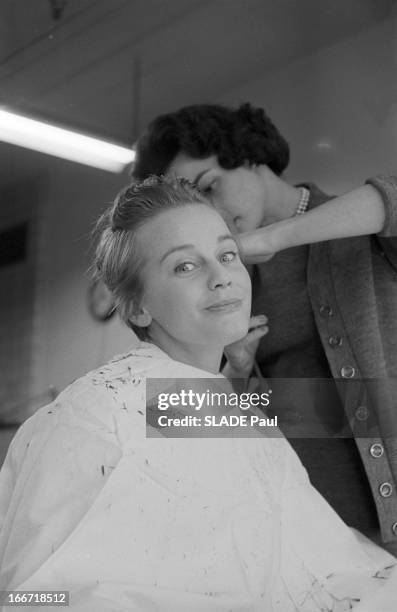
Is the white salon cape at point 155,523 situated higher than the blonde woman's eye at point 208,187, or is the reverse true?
the blonde woman's eye at point 208,187

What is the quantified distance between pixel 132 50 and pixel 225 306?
0.92m

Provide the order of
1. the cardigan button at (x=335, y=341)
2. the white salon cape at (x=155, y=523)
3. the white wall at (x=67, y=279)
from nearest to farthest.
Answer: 1. the white salon cape at (x=155, y=523)
2. the cardigan button at (x=335, y=341)
3. the white wall at (x=67, y=279)

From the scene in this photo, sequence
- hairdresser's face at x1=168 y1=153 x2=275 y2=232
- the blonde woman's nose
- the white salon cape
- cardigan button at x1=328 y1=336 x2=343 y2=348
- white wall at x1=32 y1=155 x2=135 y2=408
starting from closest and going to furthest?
the white salon cape
the blonde woman's nose
cardigan button at x1=328 y1=336 x2=343 y2=348
hairdresser's face at x1=168 y1=153 x2=275 y2=232
white wall at x1=32 y1=155 x2=135 y2=408

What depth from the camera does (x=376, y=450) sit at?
124 centimetres

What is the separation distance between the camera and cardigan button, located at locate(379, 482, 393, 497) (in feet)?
3.96

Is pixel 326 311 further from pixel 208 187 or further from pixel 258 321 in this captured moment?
pixel 208 187

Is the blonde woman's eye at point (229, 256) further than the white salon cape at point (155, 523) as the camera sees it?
Yes

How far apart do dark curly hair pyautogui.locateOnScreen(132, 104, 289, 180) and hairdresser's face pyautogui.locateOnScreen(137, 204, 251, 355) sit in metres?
0.22

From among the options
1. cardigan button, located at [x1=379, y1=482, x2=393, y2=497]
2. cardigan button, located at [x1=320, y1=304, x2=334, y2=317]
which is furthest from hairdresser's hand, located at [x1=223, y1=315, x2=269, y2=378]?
cardigan button, located at [x1=379, y1=482, x2=393, y2=497]

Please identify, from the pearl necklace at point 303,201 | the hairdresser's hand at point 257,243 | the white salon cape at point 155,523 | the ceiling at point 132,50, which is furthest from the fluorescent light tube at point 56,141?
the white salon cape at point 155,523

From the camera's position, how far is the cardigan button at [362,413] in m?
1.27

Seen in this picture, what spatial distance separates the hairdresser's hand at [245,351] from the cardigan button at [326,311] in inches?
4.9

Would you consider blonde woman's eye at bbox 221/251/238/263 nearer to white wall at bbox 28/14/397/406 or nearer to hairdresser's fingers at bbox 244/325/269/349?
hairdresser's fingers at bbox 244/325/269/349

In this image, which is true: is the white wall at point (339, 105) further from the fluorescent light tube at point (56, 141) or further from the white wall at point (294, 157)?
the fluorescent light tube at point (56, 141)
